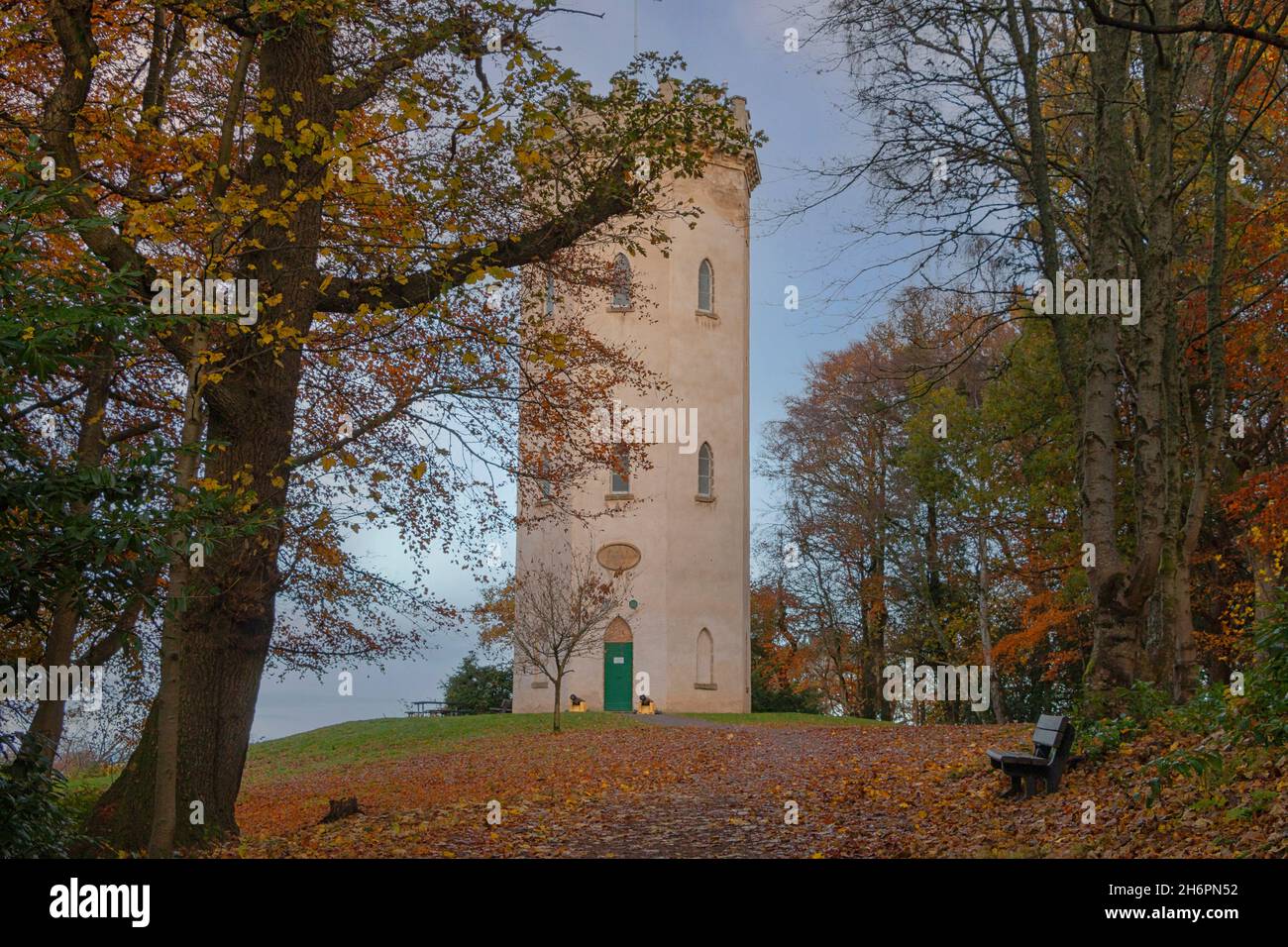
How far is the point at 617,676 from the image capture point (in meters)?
33.8

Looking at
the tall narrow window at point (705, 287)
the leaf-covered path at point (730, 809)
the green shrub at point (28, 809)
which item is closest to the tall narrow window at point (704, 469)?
the tall narrow window at point (705, 287)

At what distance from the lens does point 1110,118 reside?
12.6 meters

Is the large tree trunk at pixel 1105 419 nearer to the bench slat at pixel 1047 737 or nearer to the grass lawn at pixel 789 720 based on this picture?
the bench slat at pixel 1047 737

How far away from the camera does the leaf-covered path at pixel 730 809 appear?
30.1ft

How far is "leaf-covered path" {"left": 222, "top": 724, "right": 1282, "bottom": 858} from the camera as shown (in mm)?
9180

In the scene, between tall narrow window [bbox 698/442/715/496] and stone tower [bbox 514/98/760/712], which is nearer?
stone tower [bbox 514/98/760/712]

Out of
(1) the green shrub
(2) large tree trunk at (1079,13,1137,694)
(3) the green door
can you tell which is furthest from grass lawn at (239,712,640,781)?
(1) the green shrub

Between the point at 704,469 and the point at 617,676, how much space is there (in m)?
7.01

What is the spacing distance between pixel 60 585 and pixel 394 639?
11.5 m

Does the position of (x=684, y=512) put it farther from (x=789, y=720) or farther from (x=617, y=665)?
(x=789, y=720)

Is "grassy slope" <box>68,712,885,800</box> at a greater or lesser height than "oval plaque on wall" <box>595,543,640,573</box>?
lesser

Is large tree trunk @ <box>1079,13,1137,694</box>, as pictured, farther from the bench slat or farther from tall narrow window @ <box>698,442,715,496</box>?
tall narrow window @ <box>698,442,715,496</box>

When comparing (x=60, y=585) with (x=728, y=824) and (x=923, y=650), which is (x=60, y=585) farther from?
(x=923, y=650)

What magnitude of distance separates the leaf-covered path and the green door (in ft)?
42.3
